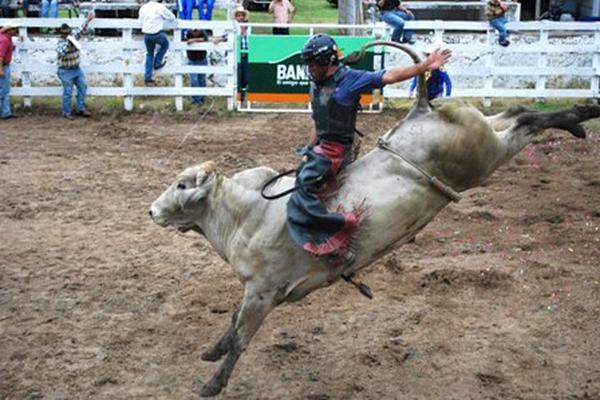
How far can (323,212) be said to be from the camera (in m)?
5.04

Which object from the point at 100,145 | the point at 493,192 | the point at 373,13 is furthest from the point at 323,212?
the point at 373,13

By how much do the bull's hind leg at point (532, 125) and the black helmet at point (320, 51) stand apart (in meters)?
1.35

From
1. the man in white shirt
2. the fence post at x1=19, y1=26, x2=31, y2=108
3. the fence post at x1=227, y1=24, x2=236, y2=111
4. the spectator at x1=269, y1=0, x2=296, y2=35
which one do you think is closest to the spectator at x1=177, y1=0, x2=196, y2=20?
the man in white shirt

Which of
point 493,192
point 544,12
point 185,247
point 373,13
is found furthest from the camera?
point 544,12

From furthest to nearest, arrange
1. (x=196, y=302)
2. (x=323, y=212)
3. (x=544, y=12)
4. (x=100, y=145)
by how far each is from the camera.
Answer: (x=544, y=12), (x=100, y=145), (x=196, y=302), (x=323, y=212)

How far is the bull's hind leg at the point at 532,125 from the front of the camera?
18.5 ft

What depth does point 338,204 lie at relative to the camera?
513 cm

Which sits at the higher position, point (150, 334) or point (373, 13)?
point (373, 13)

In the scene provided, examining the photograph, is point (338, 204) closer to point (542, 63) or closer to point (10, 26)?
point (10, 26)

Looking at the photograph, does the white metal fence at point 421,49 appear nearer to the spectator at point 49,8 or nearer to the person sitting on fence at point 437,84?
the person sitting on fence at point 437,84

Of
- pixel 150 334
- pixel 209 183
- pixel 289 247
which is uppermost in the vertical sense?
pixel 209 183

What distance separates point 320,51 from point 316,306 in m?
2.49

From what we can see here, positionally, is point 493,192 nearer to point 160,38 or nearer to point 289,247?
point 289,247

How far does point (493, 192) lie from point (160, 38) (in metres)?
7.09
